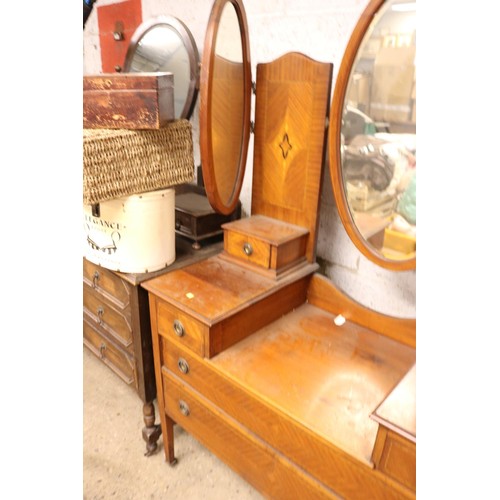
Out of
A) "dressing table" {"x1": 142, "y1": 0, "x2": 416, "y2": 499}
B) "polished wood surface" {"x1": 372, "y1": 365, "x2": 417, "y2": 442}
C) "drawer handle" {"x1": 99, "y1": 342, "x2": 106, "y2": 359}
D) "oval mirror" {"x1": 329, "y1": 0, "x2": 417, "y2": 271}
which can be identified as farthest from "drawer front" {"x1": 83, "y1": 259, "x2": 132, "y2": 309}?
"polished wood surface" {"x1": 372, "y1": 365, "x2": 417, "y2": 442}

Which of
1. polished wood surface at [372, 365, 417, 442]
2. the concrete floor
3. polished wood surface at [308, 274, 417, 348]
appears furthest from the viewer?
the concrete floor

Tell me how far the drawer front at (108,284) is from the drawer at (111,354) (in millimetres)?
212

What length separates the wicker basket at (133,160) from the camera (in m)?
1.08

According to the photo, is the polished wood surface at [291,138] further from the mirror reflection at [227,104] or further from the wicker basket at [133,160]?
the wicker basket at [133,160]

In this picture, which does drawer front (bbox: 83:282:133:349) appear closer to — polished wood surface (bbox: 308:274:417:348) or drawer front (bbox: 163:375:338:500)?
drawer front (bbox: 163:375:338:500)

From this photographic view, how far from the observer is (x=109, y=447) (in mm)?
1531

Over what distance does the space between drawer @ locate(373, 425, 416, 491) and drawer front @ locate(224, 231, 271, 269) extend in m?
0.60

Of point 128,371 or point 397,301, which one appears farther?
point 128,371

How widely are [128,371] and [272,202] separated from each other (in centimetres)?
81

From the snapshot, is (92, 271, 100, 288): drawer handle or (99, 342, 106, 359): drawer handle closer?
(92, 271, 100, 288): drawer handle

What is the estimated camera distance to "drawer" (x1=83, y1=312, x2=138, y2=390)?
4.76 feet
